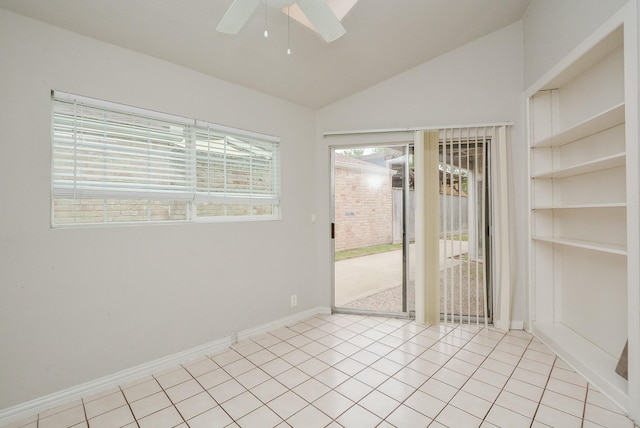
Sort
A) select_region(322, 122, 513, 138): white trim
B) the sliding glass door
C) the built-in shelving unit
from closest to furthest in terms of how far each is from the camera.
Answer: the built-in shelving unit, select_region(322, 122, 513, 138): white trim, the sliding glass door

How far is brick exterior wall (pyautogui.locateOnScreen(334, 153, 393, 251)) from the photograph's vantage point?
11.4ft

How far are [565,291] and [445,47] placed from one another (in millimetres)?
2748

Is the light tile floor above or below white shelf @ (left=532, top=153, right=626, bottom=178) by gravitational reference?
below

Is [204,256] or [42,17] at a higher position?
[42,17]

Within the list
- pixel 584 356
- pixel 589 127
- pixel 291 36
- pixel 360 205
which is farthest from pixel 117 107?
pixel 584 356

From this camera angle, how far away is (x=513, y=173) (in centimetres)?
303

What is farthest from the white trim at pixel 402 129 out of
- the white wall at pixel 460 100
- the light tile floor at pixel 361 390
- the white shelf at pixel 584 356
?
the light tile floor at pixel 361 390

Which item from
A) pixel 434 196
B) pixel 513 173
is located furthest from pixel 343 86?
pixel 513 173

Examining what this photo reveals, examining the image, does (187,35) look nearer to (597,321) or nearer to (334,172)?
(334,172)

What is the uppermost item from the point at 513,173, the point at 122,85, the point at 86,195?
the point at 122,85

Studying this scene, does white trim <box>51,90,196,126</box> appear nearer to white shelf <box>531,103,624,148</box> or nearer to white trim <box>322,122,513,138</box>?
white trim <box>322,122,513,138</box>

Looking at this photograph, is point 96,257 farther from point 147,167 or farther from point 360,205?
point 360,205

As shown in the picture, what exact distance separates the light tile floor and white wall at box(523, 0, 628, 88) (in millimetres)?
2551

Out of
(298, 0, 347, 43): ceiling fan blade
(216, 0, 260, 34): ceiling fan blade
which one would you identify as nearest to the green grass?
(298, 0, 347, 43): ceiling fan blade
